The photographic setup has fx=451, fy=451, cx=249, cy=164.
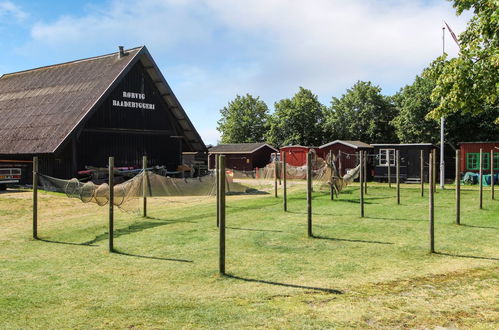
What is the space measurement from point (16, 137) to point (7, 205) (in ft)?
38.4

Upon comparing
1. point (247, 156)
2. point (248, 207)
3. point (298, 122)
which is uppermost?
point (298, 122)

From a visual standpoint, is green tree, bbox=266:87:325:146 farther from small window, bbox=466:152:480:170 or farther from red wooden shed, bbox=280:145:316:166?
small window, bbox=466:152:480:170

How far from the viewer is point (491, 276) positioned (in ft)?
Answer: 28.9

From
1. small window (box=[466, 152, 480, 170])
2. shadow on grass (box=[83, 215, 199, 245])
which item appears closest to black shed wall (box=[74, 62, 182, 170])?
shadow on grass (box=[83, 215, 199, 245])

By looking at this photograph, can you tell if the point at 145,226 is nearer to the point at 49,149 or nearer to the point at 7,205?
the point at 7,205

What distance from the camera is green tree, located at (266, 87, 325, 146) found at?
5916 centimetres

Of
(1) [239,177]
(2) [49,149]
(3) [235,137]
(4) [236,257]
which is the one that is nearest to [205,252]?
(4) [236,257]

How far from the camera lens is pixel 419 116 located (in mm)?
43719

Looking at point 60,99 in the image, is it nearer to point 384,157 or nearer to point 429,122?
point 384,157

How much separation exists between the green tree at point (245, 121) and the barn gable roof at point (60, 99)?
1425 inches

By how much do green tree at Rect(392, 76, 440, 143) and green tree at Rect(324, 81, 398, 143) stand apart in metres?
5.89

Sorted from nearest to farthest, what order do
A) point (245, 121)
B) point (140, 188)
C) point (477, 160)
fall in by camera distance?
point (140, 188), point (477, 160), point (245, 121)

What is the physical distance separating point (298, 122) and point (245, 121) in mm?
15436

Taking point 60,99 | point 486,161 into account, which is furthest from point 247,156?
point 486,161
